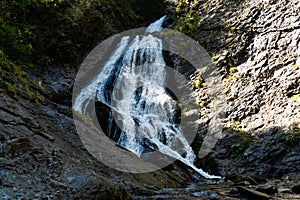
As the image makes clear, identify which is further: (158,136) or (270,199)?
(158,136)

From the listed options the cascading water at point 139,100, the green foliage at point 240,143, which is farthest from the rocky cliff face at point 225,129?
the cascading water at point 139,100

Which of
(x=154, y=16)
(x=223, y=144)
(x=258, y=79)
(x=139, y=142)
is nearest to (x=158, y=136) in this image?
(x=139, y=142)

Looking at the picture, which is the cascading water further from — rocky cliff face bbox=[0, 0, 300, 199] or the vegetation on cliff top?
the vegetation on cliff top

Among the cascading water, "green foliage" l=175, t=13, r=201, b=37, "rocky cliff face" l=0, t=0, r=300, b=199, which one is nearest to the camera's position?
"rocky cliff face" l=0, t=0, r=300, b=199

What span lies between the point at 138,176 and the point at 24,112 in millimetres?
2401

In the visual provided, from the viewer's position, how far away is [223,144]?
387 inches

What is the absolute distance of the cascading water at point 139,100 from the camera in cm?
909

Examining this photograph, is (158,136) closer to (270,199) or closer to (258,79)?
(258,79)

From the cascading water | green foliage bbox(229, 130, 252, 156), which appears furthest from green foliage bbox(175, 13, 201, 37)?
green foliage bbox(229, 130, 252, 156)

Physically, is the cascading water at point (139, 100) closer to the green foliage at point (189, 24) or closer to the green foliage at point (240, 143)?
the green foliage at point (240, 143)

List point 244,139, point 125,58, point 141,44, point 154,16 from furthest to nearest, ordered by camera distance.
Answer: point 154,16, point 141,44, point 125,58, point 244,139

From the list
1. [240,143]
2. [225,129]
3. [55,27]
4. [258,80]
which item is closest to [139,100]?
[225,129]

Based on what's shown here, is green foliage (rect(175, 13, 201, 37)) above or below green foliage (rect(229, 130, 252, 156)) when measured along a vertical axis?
above

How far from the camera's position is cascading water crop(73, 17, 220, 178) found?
9.09 m
